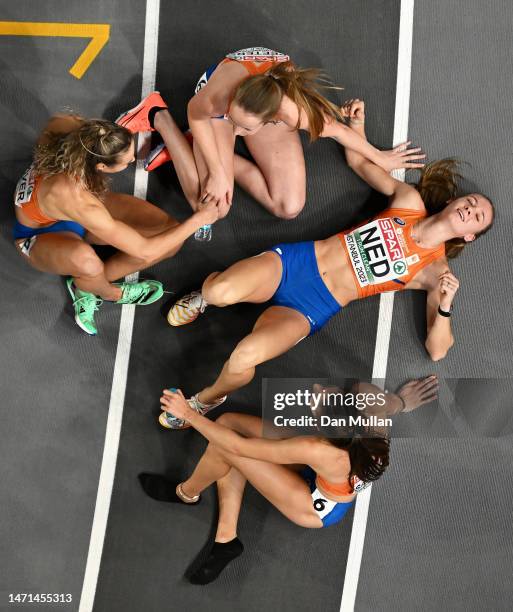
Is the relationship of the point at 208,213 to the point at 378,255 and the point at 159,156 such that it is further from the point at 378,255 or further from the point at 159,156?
the point at 378,255

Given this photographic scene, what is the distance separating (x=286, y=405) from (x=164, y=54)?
2858mm

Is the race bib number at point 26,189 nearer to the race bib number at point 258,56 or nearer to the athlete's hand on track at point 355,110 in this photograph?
the race bib number at point 258,56

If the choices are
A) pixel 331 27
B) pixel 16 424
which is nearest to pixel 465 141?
pixel 331 27

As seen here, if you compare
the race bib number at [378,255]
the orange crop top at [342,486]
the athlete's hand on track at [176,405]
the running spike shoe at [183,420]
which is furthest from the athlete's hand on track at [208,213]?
the orange crop top at [342,486]

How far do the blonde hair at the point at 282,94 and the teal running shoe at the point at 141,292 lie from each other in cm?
156

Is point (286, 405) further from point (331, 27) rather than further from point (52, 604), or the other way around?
point (331, 27)

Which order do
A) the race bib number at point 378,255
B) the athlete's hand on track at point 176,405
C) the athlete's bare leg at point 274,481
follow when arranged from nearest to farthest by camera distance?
1. the athlete's hand on track at point 176,405
2. the athlete's bare leg at point 274,481
3. the race bib number at point 378,255

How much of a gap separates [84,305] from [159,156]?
1.23 m

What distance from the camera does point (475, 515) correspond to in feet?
14.7

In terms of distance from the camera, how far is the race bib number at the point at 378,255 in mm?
4156

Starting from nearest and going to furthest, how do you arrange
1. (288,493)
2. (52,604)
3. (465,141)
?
1. (288,493)
2. (52,604)
3. (465,141)

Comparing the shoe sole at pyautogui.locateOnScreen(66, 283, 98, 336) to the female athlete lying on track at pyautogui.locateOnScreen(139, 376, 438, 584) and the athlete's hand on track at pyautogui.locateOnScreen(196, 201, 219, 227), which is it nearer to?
the female athlete lying on track at pyautogui.locateOnScreen(139, 376, 438, 584)

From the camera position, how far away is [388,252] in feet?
13.6

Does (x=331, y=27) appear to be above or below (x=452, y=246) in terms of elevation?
above
